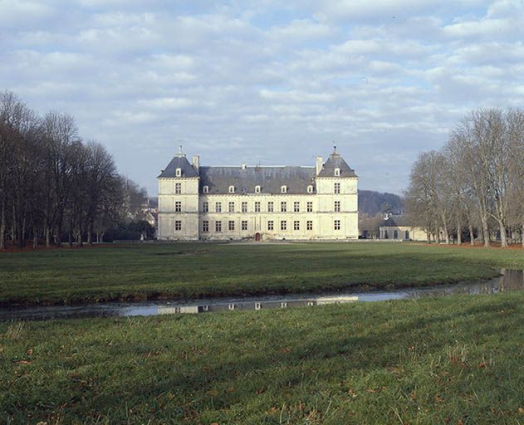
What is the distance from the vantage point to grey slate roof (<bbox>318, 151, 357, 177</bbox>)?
91875 millimetres

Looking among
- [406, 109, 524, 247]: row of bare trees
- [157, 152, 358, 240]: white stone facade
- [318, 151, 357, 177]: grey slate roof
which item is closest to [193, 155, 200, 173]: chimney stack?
[157, 152, 358, 240]: white stone facade

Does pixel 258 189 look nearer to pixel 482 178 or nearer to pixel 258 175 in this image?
pixel 258 175

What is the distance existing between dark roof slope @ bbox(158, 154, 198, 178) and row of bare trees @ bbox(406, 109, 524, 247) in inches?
1645

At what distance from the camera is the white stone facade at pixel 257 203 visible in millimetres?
91562

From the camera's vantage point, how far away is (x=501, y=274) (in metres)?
24.0

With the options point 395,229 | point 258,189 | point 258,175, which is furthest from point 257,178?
point 395,229

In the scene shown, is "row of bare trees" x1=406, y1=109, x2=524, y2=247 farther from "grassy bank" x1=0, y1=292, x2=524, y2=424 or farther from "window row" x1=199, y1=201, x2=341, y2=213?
"grassy bank" x1=0, y1=292, x2=524, y2=424

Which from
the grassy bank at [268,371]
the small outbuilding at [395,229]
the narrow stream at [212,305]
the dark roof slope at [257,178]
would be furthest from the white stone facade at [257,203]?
the grassy bank at [268,371]

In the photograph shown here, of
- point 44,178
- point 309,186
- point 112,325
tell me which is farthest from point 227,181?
point 112,325

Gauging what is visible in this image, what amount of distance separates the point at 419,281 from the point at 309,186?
2920 inches

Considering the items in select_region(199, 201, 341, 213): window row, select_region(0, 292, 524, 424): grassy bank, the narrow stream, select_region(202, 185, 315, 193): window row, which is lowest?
the narrow stream

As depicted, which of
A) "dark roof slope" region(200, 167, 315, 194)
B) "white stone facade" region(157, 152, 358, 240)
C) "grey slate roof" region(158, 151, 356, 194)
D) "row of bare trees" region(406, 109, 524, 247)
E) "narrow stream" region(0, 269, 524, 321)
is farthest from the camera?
"dark roof slope" region(200, 167, 315, 194)

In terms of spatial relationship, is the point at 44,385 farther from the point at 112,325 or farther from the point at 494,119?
the point at 494,119

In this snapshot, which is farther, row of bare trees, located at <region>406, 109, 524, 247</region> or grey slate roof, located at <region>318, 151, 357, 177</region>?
grey slate roof, located at <region>318, 151, 357, 177</region>
